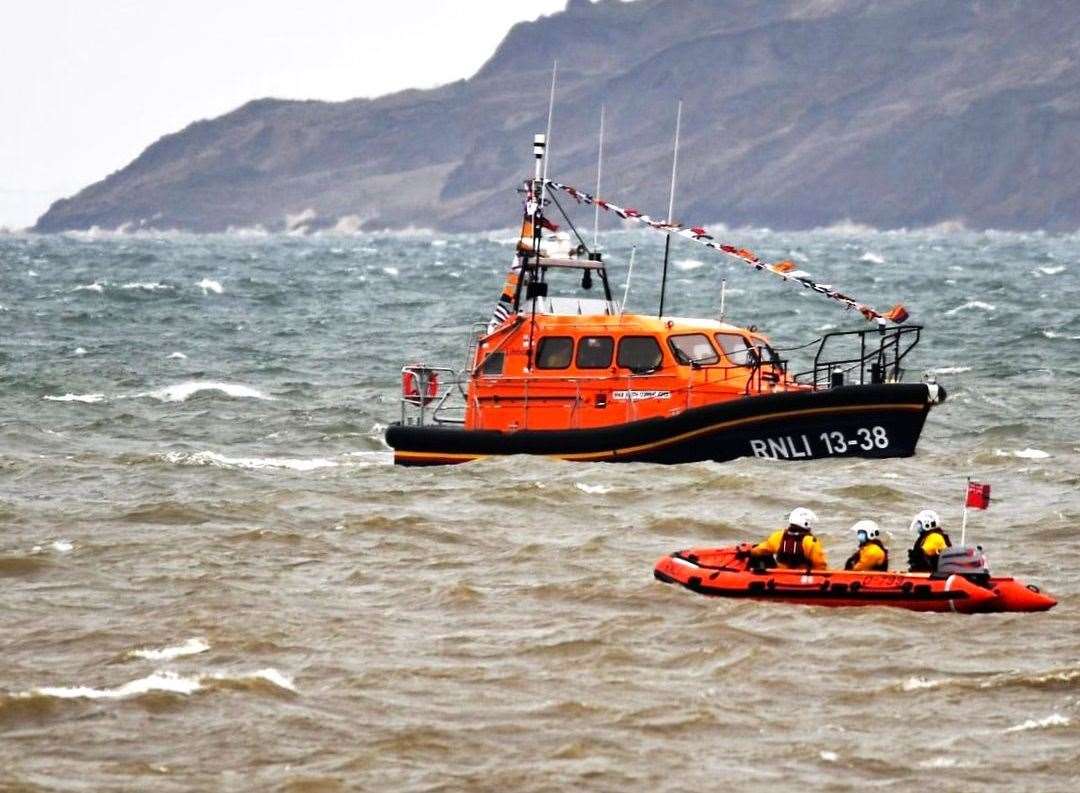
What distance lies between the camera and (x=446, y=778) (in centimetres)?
1333

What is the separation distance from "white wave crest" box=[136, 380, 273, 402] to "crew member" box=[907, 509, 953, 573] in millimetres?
21045

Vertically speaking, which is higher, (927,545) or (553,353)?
(553,353)

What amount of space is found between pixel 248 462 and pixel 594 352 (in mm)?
5520

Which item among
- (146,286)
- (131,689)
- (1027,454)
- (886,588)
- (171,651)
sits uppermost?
(146,286)

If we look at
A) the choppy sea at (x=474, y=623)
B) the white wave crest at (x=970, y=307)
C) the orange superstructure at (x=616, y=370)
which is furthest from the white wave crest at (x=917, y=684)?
the white wave crest at (x=970, y=307)

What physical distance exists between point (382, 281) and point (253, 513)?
6654 centimetres

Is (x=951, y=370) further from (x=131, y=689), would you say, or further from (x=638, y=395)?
(x=131, y=689)

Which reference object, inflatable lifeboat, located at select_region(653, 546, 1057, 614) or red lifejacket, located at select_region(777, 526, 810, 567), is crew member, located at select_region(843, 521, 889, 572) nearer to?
inflatable lifeboat, located at select_region(653, 546, 1057, 614)

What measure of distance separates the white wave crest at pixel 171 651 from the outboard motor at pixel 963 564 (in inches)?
252

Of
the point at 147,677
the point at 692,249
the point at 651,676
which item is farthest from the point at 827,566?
the point at 692,249

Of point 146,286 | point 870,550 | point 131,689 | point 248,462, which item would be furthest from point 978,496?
point 146,286

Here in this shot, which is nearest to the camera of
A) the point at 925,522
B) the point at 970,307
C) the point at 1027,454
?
the point at 925,522

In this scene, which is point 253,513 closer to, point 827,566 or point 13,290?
point 827,566

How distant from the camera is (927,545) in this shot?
712 inches
